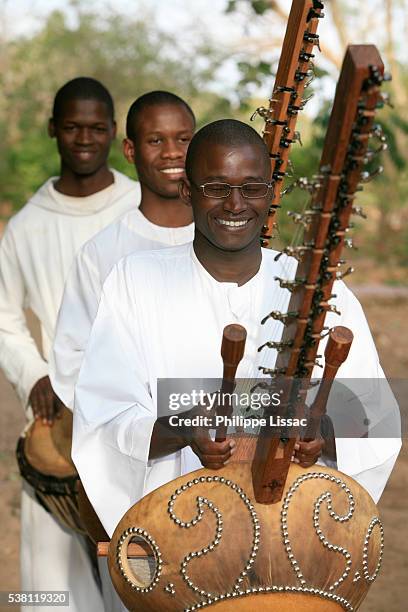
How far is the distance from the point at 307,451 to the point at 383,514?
4.73 meters

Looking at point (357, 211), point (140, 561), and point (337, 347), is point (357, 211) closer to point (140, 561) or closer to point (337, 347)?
point (337, 347)

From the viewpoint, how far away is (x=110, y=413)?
10.7 feet

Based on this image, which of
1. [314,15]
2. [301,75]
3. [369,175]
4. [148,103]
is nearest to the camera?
[369,175]

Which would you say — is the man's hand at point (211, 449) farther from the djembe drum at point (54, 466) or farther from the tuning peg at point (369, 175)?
the djembe drum at point (54, 466)

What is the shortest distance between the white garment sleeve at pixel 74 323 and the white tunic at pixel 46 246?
89cm

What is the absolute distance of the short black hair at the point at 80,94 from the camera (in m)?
5.39

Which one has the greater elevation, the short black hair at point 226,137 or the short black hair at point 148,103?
the short black hair at point 226,137

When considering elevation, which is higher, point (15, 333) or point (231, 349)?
point (231, 349)

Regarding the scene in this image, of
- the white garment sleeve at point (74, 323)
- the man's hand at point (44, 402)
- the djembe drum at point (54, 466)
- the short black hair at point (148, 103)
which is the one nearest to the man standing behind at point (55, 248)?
the man's hand at point (44, 402)

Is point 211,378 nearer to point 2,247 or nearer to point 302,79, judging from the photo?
point 302,79

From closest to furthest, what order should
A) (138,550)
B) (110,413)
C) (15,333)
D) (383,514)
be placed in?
(138,550) → (110,413) → (15,333) → (383,514)

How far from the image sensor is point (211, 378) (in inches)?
135

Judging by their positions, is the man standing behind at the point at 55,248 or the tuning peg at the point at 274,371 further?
the man standing behind at the point at 55,248

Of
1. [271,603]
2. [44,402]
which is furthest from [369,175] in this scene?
[44,402]
